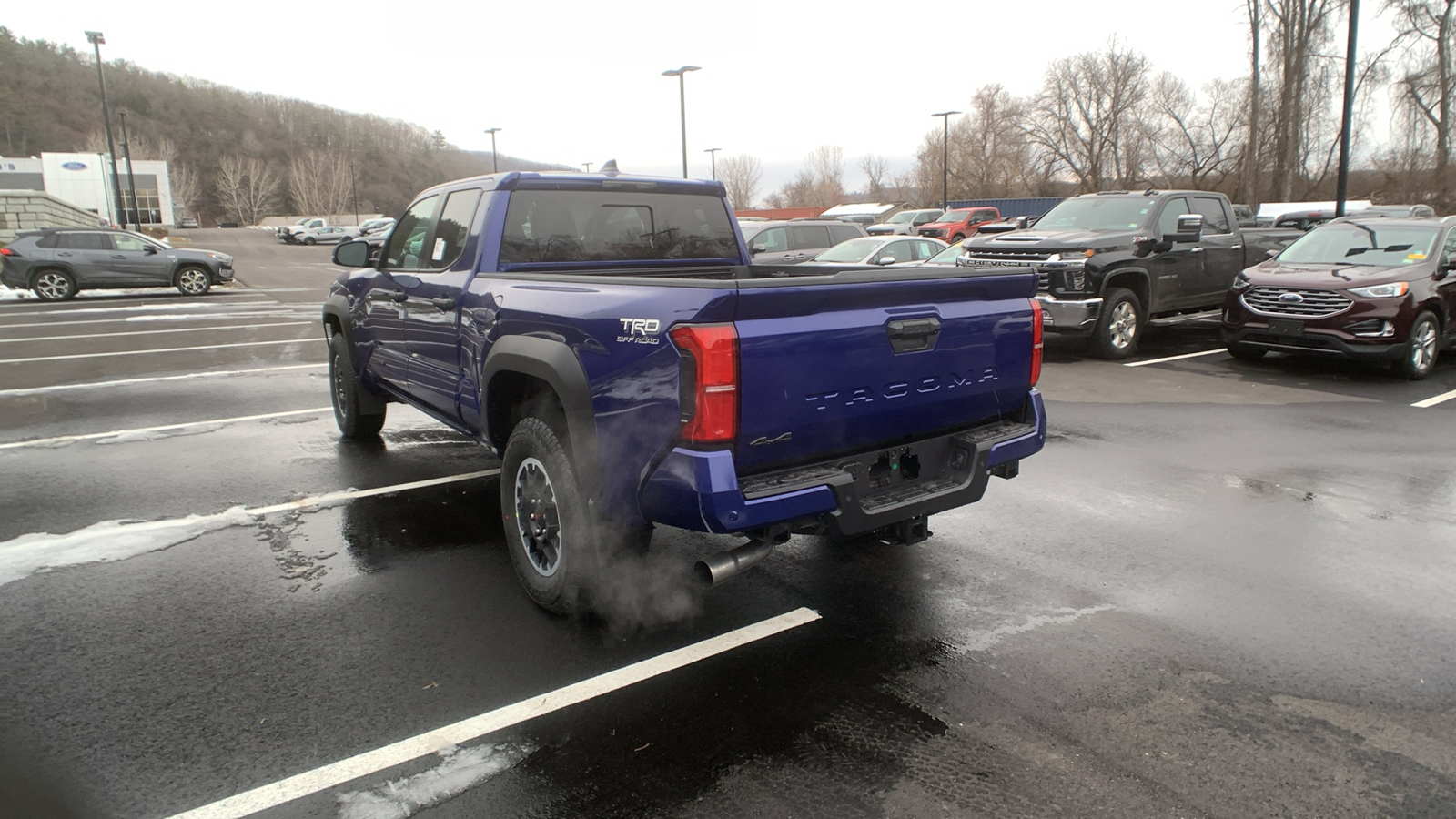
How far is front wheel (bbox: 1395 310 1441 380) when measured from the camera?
9.24m

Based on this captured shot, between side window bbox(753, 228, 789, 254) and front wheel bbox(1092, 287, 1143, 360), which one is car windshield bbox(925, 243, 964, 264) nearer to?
side window bbox(753, 228, 789, 254)

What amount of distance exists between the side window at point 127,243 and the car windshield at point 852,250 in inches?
687

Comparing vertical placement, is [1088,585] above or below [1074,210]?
below

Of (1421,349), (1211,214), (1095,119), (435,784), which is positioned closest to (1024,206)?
(1095,119)

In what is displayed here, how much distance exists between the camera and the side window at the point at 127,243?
69.2ft

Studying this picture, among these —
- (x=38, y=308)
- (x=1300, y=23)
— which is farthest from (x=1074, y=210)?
(x=1300, y=23)

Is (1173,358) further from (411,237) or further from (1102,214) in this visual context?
(411,237)

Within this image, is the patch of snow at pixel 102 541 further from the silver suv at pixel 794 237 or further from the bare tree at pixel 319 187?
the bare tree at pixel 319 187

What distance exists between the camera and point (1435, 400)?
850 centimetres

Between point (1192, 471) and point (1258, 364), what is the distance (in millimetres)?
5530

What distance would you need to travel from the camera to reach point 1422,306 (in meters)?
9.31

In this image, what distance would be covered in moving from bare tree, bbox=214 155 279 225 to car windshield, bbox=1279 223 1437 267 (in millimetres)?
119107

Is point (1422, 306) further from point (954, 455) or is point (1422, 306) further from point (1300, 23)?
point (1300, 23)

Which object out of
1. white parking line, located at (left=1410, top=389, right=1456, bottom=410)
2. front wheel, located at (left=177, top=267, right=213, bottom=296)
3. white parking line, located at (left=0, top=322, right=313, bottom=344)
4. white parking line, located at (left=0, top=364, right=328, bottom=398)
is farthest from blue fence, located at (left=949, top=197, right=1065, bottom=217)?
white parking line, located at (left=0, top=364, right=328, bottom=398)
